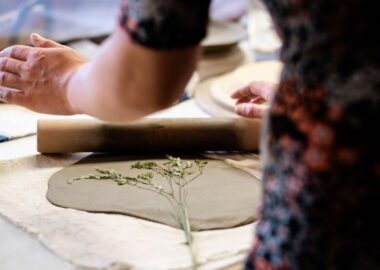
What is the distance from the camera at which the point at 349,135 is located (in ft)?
2.01

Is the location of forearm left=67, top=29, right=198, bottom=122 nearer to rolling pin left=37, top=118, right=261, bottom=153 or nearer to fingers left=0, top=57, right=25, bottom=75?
fingers left=0, top=57, right=25, bottom=75

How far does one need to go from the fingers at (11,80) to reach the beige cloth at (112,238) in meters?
0.31

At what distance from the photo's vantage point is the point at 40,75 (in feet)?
3.56

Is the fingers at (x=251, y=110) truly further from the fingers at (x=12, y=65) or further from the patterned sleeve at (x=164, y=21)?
the patterned sleeve at (x=164, y=21)

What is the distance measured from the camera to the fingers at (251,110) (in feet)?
5.28

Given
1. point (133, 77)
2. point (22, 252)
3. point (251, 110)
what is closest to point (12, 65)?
point (22, 252)

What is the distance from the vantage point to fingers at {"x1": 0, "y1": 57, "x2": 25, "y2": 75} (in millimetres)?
1145

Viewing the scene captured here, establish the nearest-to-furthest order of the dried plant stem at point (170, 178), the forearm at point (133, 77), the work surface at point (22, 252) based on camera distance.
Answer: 1. the forearm at point (133, 77)
2. the work surface at point (22, 252)
3. the dried plant stem at point (170, 178)

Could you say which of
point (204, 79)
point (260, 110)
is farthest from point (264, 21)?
point (260, 110)

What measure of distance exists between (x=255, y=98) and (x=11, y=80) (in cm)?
81

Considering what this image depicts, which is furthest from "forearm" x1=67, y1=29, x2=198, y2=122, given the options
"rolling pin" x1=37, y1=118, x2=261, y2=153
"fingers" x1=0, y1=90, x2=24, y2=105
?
"rolling pin" x1=37, y1=118, x2=261, y2=153

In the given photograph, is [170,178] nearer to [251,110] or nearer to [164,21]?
[251,110]

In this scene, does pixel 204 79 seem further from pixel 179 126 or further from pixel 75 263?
pixel 75 263

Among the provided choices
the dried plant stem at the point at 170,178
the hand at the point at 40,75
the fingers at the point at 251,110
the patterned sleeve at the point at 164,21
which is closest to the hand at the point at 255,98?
the fingers at the point at 251,110
